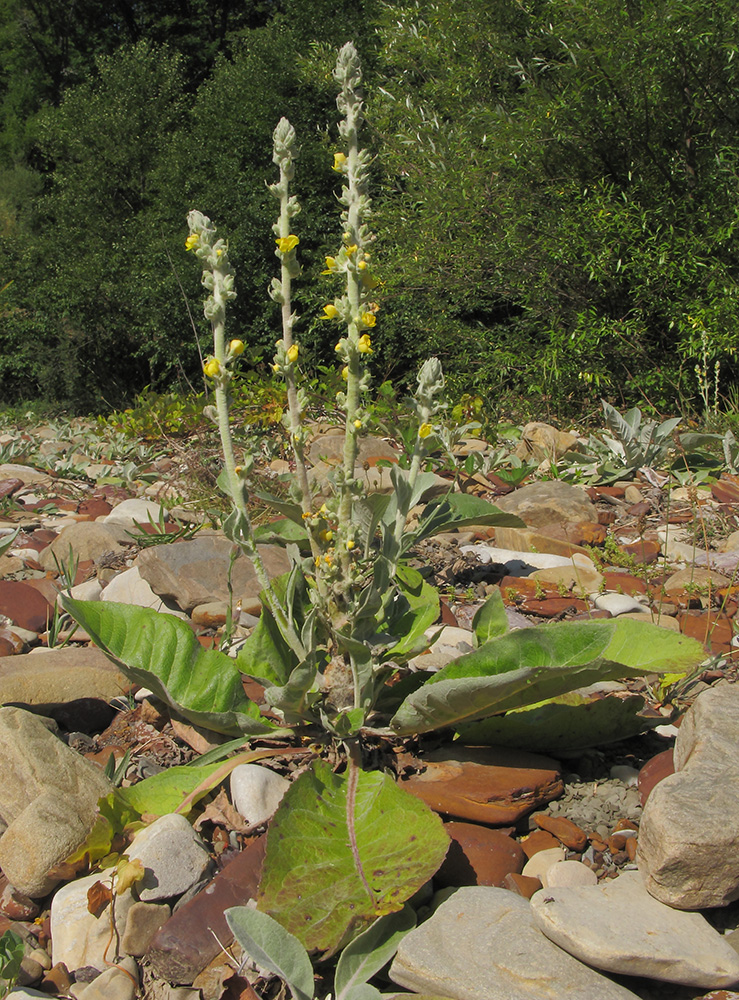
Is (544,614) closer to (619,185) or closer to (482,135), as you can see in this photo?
(619,185)

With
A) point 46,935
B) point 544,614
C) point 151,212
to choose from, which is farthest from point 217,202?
point 46,935

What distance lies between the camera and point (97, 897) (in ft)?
4.59

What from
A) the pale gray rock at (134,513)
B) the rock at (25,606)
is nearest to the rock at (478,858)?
the rock at (25,606)

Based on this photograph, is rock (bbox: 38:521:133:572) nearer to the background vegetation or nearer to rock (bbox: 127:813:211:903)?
rock (bbox: 127:813:211:903)

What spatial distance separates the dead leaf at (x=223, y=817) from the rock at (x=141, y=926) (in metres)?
0.26

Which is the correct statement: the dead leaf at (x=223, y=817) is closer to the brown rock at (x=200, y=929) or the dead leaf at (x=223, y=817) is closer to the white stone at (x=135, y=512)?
the brown rock at (x=200, y=929)

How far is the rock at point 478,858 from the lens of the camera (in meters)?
1.48

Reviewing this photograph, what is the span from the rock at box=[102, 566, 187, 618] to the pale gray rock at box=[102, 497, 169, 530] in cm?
84

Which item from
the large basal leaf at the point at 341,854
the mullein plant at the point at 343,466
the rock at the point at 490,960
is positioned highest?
the mullein plant at the point at 343,466

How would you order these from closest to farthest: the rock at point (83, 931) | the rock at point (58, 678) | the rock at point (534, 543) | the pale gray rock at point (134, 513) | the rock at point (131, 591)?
the rock at point (83, 931)
the rock at point (58, 678)
the rock at point (131, 591)
the rock at point (534, 543)
the pale gray rock at point (134, 513)

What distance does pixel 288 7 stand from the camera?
40.4 ft

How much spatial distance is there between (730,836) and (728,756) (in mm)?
218

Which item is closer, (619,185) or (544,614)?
(544,614)

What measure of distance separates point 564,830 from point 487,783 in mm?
178
